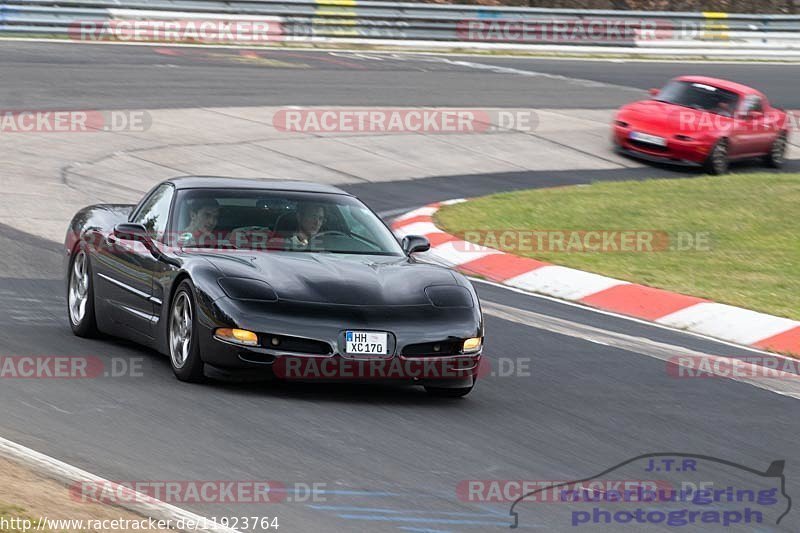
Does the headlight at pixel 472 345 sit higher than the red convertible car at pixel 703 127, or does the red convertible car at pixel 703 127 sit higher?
the headlight at pixel 472 345

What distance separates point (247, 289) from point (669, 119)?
49.7 feet

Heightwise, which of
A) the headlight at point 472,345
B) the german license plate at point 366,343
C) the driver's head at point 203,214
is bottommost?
the headlight at point 472,345

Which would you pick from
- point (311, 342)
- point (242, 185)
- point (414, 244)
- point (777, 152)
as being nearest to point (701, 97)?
point (777, 152)

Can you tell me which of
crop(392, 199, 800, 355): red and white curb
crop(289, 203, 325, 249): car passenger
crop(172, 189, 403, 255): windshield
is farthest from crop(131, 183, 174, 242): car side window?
crop(392, 199, 800, 355): red and white curb

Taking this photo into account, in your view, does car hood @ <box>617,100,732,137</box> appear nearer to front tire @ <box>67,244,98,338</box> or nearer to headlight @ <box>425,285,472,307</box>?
front tire @ <box>67,244,98,338</box>

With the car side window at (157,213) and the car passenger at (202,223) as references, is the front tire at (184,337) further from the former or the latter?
the car side window at (157,213)

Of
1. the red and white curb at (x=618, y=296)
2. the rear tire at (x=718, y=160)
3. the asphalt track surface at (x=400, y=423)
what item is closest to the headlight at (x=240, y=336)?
the asphalt track surface at (x=400, y=423)

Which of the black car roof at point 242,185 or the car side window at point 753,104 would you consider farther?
the car side window at point 753,104

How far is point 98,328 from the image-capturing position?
9.44m

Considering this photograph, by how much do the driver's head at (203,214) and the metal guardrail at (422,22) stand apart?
2133cm

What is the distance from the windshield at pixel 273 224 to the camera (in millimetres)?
8695

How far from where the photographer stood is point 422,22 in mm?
33688

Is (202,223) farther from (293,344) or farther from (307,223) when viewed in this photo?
(293,344)

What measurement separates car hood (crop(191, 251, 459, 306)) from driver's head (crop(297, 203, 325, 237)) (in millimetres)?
264
